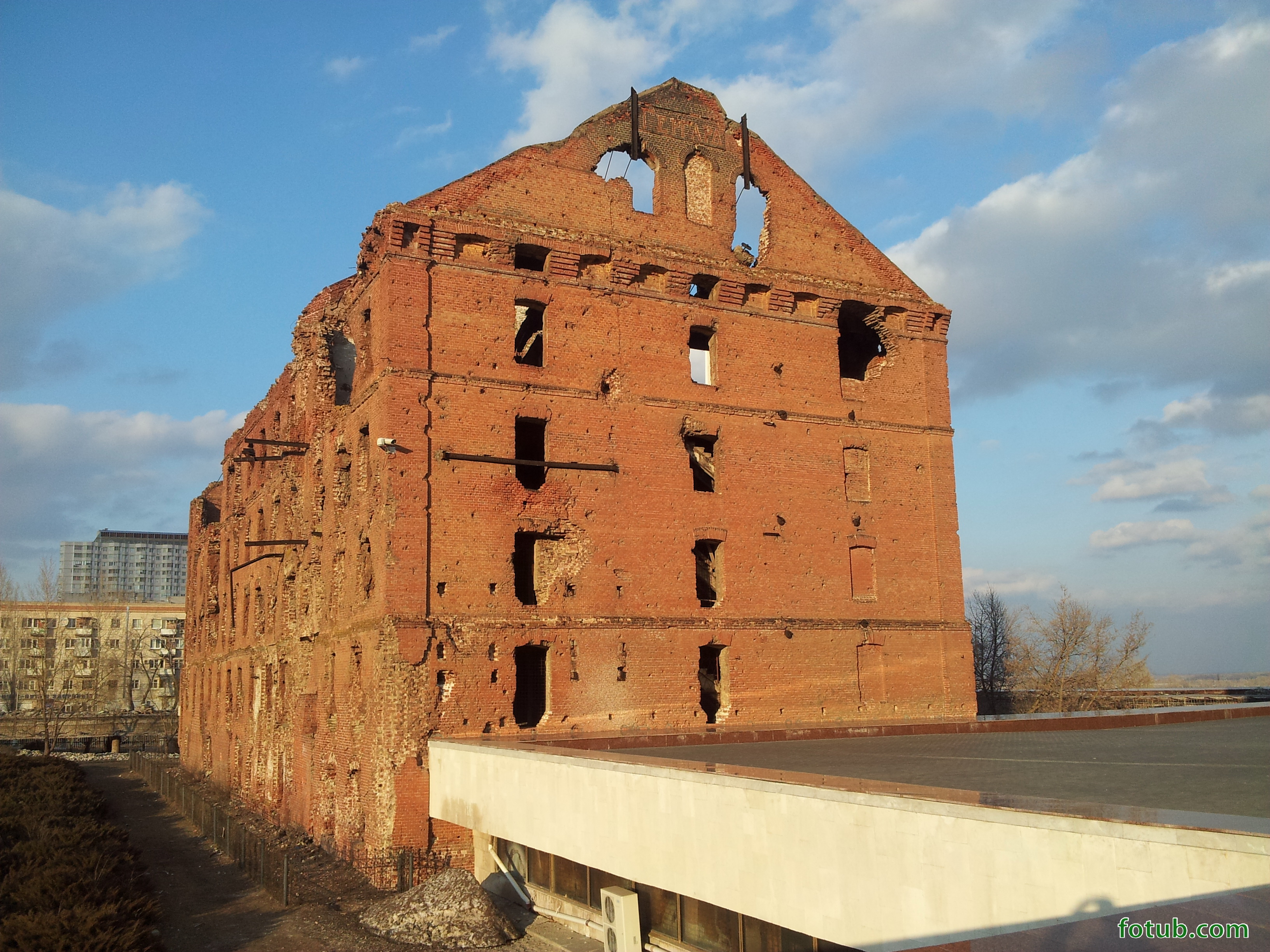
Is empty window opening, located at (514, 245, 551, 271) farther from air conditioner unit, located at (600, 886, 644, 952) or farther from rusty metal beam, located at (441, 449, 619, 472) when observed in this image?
air conditioner unit, located at (600, 886, 644, 952)

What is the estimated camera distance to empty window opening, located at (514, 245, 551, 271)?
1988 cm

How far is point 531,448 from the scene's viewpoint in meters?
20.5

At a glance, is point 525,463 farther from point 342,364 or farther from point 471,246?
point 342,364

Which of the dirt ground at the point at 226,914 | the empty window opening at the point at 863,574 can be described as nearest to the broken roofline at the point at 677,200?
the empty window opening at the point at 863,574

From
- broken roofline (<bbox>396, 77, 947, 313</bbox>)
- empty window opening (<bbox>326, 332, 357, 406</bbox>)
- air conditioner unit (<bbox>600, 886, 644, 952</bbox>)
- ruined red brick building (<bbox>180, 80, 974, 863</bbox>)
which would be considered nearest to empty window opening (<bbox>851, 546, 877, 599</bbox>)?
ruined red brick building (<bbox>180, 80, 974, 863</bbox>)

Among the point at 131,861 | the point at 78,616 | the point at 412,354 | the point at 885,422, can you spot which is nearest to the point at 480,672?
the point at 412,354

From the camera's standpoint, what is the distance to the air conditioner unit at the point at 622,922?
11914 mm

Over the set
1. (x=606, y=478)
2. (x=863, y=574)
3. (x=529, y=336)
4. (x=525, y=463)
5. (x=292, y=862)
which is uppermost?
(x=529, y=336)

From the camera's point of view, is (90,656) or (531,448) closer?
(531,448)

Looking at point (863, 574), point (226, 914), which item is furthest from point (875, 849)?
point (863, 574)

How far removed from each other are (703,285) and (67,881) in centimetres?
1529

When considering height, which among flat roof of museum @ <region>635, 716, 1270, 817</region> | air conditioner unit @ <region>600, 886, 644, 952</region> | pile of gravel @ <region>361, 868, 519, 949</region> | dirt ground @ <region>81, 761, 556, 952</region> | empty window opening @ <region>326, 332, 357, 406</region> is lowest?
dirt ground @ <region>81, 761, 556, 952</region>

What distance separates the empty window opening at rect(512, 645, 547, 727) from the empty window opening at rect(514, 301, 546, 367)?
6536mm

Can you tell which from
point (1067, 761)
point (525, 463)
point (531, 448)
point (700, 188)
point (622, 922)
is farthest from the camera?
point (700, 188)
